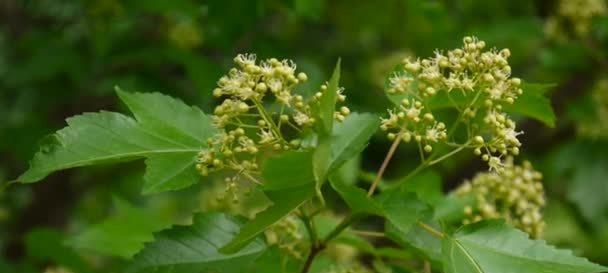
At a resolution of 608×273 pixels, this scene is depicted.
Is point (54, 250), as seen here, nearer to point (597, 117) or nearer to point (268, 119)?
point (268, 119)

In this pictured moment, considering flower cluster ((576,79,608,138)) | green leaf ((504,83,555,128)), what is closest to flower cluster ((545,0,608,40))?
flower cluster ((576,79,608,138))

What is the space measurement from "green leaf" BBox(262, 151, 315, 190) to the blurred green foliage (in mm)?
2005

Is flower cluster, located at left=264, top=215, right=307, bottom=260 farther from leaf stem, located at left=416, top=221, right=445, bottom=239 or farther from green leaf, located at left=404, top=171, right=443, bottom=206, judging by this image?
green leaf, located at left=404, top=171, right=443, bottom=206

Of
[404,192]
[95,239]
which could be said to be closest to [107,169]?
[95,239]

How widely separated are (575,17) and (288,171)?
127 inches

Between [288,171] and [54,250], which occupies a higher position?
[54,250]

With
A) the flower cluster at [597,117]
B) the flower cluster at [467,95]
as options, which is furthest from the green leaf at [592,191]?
the flower cluster at [467,95]

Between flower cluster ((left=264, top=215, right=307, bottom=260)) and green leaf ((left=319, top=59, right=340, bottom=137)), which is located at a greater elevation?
green leaf ((left=319, top=59, right=340, bottom=137))

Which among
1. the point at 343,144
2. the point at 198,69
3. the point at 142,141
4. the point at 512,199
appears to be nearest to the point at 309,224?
the point at 343,144

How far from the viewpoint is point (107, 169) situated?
17.5ft

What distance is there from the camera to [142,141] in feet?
5.75

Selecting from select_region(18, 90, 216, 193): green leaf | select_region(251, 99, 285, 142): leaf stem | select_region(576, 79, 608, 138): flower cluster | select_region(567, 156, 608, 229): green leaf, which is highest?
select_region(18, 90, 216, 193): green leaf

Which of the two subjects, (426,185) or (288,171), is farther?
(426,185)

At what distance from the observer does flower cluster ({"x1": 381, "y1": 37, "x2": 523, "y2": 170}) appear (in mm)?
1792
